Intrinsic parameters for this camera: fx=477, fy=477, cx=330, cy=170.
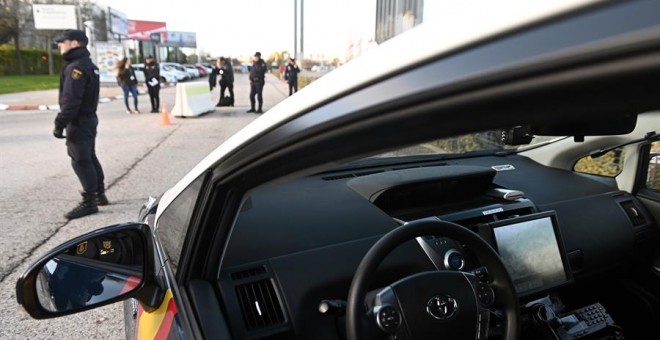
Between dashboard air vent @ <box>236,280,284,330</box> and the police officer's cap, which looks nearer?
dashboard air vent @ <box>236,280,284,330</box>

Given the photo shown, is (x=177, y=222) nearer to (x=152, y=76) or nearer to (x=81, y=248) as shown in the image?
(x=81, y=248)

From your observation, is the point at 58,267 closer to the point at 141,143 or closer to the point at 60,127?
the point at 60,127

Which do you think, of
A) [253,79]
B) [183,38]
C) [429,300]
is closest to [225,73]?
[253,79]

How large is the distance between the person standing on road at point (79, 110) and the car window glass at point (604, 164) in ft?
16.1

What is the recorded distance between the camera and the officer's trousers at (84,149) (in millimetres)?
5340

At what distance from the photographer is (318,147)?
856 mm

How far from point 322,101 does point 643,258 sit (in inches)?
113

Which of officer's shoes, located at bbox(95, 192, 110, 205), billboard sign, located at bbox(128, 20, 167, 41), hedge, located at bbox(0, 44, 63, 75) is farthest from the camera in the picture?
billboard sign, located at bbox(128, 20, 167, 41)

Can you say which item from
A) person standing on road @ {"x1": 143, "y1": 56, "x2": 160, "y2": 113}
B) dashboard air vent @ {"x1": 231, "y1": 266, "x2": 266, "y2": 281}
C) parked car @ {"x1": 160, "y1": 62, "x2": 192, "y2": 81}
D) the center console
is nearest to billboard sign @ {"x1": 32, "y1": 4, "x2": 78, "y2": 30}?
parked car @ {"x1": 160, "y1": 62, "x2": 192, "y2": 81}

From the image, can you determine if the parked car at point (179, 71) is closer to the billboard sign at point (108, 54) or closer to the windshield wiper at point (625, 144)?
the billboard sign at point (108, 54)

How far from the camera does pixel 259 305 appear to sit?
160 centimetres

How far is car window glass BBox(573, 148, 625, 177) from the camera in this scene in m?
3.12

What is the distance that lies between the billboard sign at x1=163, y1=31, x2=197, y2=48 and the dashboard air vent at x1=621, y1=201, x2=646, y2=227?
7887 centimetres

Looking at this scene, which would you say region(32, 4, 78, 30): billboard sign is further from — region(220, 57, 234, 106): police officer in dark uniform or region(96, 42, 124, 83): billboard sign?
region(220, 57, 234, 106): police officer in dark uniform
